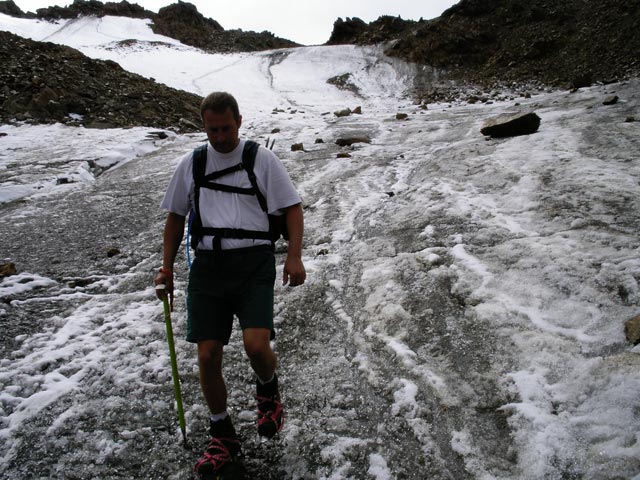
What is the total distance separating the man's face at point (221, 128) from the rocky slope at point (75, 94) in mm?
13241

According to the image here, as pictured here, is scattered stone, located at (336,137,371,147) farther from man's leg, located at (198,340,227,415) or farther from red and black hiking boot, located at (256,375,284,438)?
man's leg, located at (198,340,227,415)

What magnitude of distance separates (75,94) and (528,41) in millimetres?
27277

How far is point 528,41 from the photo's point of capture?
27312 mm

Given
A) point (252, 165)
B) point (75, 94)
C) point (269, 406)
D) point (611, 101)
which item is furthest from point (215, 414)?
point (75, 94)

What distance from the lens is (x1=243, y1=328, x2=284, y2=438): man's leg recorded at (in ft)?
8.69

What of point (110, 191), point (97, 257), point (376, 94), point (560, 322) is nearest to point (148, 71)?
point (376, 94)

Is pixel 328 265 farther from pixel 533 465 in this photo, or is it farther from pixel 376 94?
pixel 376 94

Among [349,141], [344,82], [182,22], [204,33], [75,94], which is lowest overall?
[349,141]

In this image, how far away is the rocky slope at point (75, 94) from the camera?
1389 centimetres

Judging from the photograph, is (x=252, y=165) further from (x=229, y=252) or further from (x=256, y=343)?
(x=256, y=343)

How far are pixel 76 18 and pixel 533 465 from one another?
213ft

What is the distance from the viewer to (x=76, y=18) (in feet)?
168

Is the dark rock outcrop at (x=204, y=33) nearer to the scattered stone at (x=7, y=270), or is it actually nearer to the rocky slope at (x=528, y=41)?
the rocky slope at (x=528, y=41)

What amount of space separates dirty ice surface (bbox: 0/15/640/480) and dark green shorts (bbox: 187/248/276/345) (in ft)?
3.34
